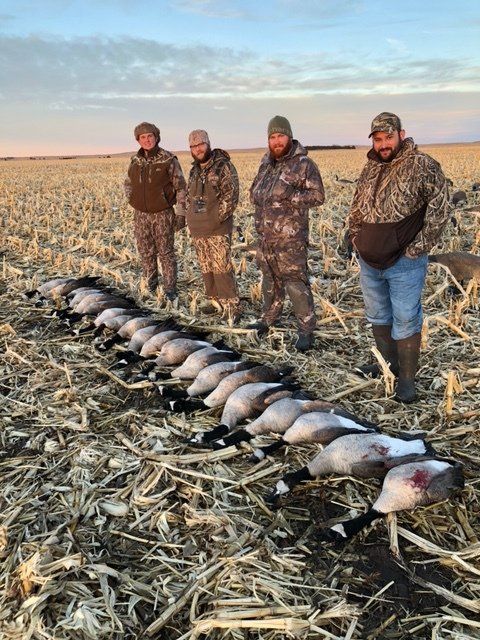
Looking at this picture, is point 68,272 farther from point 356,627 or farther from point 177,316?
point 356,627

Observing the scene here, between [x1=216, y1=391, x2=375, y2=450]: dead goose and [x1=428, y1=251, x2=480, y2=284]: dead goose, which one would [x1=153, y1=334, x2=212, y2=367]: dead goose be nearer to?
[x1=216, y1=391, x2=375, y2=450]: dead goose

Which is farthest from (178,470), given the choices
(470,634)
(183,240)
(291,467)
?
(183,240)

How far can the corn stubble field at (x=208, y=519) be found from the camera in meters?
2.26

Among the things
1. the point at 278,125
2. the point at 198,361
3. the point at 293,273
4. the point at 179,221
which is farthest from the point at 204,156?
the point at 198,361

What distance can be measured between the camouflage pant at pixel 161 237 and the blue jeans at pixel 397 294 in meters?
3.03

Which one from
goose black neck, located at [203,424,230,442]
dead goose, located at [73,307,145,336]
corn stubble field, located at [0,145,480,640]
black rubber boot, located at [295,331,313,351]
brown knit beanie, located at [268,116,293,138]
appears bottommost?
corn stubble field, located at [0,145,480,640]

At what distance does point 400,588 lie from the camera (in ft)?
7.87

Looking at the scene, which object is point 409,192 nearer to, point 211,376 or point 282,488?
point 211,376

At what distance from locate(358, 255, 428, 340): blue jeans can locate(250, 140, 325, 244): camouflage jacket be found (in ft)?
3.15

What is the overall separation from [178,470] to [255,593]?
1.01 metres

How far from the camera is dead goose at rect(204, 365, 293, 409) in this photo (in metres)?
3.98

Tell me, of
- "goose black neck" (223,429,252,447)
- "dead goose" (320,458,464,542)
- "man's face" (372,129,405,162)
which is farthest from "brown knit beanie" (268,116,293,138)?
"dead goose" (320,458,464,542)

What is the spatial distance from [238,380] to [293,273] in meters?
1.38

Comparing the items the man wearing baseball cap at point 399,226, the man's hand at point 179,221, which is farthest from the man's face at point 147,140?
the man wearing baseball cap at point 399,226
